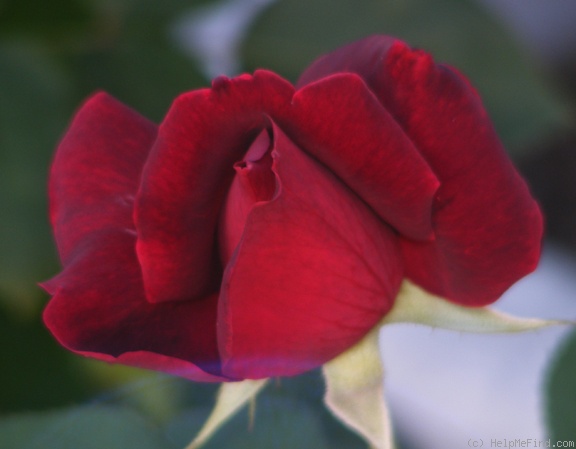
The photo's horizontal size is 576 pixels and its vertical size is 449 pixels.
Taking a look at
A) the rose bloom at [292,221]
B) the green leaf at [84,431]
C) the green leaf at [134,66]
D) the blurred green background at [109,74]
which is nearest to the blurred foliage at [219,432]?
the green leaf at [84,431]

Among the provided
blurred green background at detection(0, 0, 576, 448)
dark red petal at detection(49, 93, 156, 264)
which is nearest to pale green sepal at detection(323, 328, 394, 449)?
dark red petal at detection(49, 93, 156, 264)

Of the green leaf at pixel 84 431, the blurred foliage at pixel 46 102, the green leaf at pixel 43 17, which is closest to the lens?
the green leaf at pixel 84 431

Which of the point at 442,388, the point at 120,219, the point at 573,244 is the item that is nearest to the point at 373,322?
the point at 120,219

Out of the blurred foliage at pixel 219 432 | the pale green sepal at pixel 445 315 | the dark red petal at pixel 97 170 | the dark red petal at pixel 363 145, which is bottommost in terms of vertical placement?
the blurred foliage at pixel 219 432

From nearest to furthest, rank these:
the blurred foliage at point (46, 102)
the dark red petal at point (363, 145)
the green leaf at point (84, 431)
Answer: the dark red petal at point (363, 145) → the green leaf at point (84, 431) → the blurred foliage at point (46, 102)

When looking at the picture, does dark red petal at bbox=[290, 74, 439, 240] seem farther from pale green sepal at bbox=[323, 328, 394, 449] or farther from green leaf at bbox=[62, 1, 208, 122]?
green leaf at bbox=[62, 1, 208, 122]

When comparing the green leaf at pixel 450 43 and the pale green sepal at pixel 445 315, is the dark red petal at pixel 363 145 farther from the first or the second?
the green leaf at pixel 450 43
